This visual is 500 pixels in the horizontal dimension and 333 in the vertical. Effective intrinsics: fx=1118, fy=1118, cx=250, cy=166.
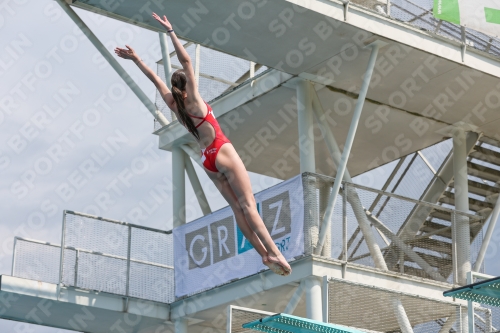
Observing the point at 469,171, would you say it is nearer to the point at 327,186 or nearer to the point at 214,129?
the point at 327,186

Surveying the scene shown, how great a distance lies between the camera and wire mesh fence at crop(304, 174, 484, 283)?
67.3 ft

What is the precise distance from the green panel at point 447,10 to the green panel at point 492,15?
2.98 feet

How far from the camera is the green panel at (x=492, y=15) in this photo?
21438mm

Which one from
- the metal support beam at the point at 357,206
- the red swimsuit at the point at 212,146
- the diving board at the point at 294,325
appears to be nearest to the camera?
the red swimsuit at the point at 212,146

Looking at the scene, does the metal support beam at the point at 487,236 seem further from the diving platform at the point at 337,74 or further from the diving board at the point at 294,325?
the diving board at the point at 294,325

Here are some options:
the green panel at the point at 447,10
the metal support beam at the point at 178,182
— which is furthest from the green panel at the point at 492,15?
the metal support beam at the point at 178,182

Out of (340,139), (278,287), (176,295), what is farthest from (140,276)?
(340,139)

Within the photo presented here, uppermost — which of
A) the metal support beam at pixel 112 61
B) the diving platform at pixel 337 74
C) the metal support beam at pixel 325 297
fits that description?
the metal support beam at pixel 112 61

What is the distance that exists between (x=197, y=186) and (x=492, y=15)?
7588 millimetres

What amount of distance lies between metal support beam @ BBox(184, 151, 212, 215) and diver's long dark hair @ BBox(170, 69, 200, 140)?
45.0ft

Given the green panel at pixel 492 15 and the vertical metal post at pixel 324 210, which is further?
the green panel at pixel 492 15

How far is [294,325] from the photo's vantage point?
16688mm

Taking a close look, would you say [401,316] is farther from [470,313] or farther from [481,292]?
[481,292]

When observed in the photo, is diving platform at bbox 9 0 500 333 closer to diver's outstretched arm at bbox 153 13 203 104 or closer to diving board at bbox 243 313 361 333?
diving board at bbox 243 313 361 333
